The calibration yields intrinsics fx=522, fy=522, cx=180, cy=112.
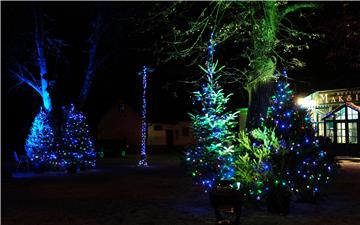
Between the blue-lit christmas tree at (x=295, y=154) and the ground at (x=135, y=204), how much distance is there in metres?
0.59

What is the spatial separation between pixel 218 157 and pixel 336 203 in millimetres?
3087

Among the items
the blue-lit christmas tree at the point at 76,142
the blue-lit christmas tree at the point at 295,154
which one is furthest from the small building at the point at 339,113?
the blue-lit christmas tree at the point at 295,154

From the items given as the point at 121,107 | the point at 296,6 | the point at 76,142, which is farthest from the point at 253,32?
the point at 121,107

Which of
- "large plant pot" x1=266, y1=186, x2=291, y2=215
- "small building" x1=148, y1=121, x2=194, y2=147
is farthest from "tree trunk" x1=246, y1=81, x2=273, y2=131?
"small building" x1=148, y1=121, x2=194, y2=147

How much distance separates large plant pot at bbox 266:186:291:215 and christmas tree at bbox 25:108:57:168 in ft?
49.3

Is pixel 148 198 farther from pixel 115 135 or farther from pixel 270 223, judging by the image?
pixel 115 135

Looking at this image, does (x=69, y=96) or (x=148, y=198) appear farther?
(x=69, y=96)

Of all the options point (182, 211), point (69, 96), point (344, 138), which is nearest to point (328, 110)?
point (344, 138)

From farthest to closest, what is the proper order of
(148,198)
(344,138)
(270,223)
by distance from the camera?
(344,138) → (148,198) → (270,223)

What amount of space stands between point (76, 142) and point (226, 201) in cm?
1548

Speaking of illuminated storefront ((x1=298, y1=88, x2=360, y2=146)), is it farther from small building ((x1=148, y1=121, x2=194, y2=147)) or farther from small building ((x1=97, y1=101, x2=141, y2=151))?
small building ((x1=97, y1=101, x2=141, y2=151))

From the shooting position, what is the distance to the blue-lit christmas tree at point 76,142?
2416cm

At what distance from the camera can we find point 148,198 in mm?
14086

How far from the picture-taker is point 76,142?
2445cm
